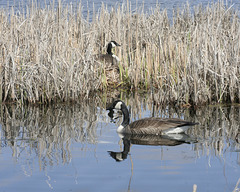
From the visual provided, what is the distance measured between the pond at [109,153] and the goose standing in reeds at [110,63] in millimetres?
2714

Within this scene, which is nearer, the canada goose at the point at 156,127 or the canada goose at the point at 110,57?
the canada goose at the point at 156,127

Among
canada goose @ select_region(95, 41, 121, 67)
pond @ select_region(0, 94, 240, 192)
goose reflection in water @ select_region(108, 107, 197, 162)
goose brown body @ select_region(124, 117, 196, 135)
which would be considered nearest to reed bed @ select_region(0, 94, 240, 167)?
pond @ select_region(0, 94, 240, 192)

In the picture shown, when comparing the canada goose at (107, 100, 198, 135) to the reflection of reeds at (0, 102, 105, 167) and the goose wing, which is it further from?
the reflection of reeds at (0, 102, 105, 167)

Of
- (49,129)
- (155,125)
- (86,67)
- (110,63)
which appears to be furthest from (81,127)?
(110,63)

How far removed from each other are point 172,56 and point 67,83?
265cm

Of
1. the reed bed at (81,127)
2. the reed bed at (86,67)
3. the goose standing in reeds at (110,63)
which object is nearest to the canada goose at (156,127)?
the reed bed at (81,127)

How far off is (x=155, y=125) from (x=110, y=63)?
511 cm

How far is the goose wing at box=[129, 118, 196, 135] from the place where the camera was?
783 centimetres

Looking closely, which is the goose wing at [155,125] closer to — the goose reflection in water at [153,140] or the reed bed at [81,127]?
the goose reflection in water at [153,140]

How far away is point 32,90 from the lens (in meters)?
10.4

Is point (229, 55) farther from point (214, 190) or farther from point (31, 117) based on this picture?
point (214, 190)

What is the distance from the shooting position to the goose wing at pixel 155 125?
7.83m

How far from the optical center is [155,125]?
7961 millimetres

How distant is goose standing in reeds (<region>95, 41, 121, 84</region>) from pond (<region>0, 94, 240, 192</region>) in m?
2.71
